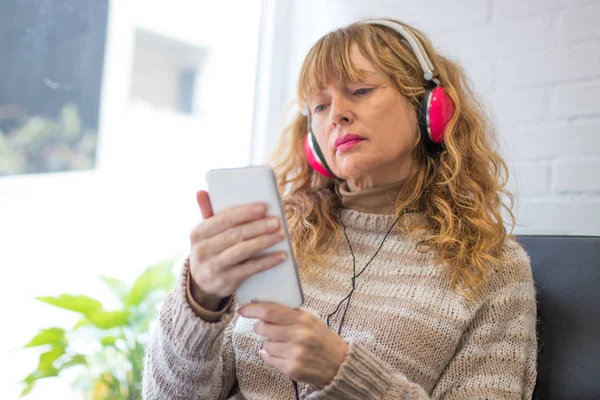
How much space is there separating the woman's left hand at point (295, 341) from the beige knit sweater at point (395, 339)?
5 centimetres

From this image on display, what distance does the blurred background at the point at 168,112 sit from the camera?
135cm

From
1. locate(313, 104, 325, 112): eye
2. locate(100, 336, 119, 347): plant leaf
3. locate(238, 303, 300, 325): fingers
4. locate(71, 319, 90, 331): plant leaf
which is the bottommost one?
locate(100, 336, 119, 347): plant leaf

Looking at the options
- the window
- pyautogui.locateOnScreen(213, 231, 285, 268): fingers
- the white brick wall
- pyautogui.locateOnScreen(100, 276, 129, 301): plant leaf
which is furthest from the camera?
pyautogui.locateOnScreen(100, 276, 129, 301): plant leaf

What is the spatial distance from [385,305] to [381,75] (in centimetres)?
43

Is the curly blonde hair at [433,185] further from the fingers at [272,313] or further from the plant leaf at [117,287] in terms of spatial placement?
the plant leaf at [117,287]

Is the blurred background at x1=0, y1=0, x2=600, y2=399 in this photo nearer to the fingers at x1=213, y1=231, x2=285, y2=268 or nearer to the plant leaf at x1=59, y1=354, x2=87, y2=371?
the plant leaf at x1=59, y1=354, x2=87, y2=371

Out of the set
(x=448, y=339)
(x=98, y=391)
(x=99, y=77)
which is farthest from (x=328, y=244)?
(x=99, y=77)

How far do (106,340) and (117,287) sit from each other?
0.14 meters

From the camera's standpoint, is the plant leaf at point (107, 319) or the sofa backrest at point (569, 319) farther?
the plant leaf at point (107, 319)

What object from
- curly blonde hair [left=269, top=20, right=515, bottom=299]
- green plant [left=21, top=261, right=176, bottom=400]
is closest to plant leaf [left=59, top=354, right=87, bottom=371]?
green plant [left=21, top=261, right=176, bottom=400]

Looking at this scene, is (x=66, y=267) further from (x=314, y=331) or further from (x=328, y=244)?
(x=314, y=331)

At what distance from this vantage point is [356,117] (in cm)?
107

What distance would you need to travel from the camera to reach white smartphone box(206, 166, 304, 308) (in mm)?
713

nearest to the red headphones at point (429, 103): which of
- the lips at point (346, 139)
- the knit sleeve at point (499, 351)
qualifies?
the lips at point (346, 139)
